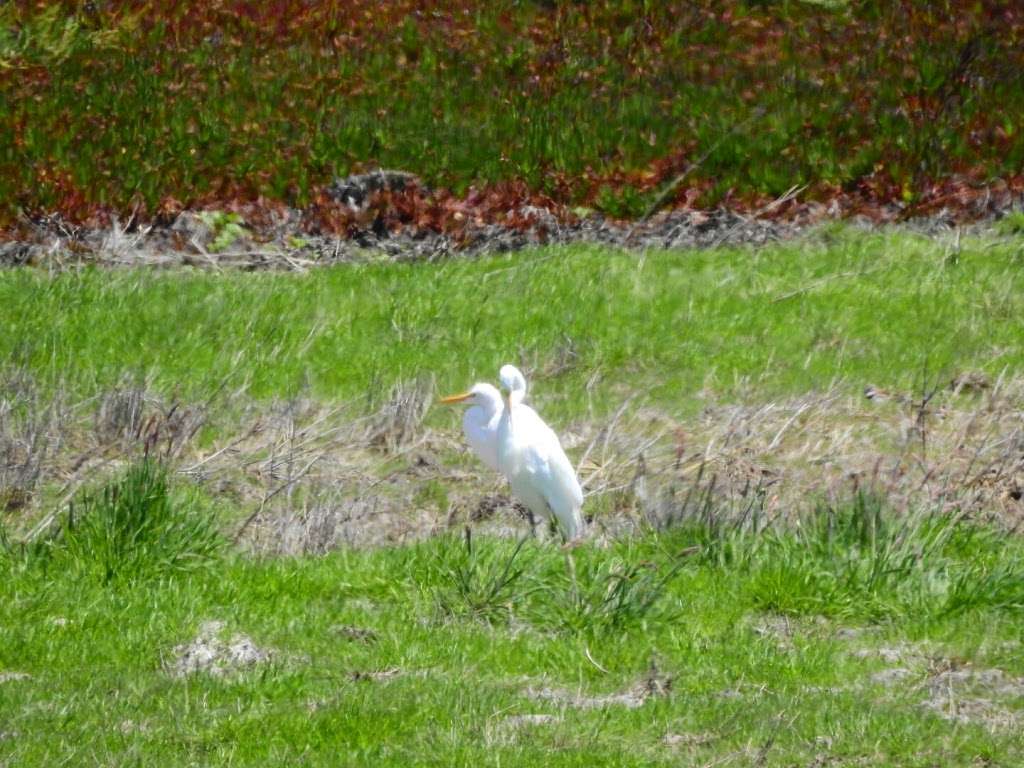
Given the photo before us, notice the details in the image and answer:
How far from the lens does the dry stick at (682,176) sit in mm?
14987

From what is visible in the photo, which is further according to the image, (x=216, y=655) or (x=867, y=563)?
(x=867, y=563)

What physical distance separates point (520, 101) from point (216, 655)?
11.2m

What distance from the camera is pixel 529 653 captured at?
20.8ft

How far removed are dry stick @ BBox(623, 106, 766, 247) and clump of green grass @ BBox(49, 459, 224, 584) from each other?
746 centimetres

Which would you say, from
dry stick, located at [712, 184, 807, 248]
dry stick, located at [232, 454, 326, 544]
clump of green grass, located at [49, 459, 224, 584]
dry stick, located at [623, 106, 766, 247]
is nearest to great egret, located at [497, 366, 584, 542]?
dry stick, located at [232, 454, 326, 544]

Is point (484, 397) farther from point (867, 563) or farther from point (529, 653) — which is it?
point (529, 653)

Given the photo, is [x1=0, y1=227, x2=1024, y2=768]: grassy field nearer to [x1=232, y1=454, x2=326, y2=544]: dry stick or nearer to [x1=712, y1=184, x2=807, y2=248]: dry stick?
[x1=232, y1=454, x2=326, y2=544]: dry stick

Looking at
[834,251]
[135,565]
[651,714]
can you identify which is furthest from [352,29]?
[651,714]

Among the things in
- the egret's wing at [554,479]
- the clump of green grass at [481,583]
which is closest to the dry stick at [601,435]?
the egret's wing at [554,479]

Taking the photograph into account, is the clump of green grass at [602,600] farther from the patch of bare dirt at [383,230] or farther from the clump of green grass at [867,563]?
the patch of bare dirt at [383,230]

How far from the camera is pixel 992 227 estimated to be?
14.2m

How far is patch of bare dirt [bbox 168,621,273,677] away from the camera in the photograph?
242 inches

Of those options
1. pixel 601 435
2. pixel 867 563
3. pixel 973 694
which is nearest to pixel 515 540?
pixel 867 563

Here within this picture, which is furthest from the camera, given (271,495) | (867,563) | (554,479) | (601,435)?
(601,435)
